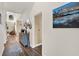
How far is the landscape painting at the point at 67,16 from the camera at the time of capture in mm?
2594

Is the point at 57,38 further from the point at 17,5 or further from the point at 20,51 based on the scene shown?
the point at 17,5

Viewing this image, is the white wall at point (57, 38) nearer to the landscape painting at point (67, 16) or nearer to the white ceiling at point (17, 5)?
the landscape painting at point (67, 16)

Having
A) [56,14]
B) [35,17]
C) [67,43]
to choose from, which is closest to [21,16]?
[35,17]

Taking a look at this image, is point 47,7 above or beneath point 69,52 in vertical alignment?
above

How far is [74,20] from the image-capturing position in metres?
2.62

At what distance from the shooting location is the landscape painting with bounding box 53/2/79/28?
259 centimetres

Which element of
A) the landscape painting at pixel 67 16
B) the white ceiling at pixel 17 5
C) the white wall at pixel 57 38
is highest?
the white ceiling at pixel 17 5

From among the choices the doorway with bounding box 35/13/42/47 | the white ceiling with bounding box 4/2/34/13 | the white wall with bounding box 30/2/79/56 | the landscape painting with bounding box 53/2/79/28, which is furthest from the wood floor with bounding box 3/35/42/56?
the landscape painting with bounding box 53/2/79/28

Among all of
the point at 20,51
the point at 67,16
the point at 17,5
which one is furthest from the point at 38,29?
the point at 67,16

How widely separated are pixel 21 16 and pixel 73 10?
6536 millimetres

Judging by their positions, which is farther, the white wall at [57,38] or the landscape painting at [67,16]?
the white wall at [57,38]

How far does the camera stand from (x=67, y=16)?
285 centimetres

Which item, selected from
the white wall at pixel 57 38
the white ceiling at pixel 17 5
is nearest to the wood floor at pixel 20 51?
the white wall at pixel 57 38

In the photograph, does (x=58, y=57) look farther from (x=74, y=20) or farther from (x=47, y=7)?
(x=47, y=7)
